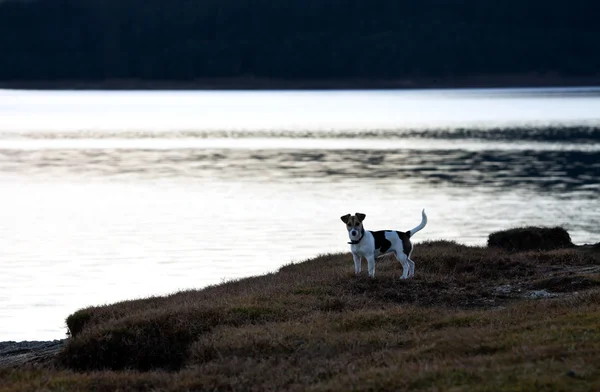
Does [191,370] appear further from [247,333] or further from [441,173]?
[441,173]

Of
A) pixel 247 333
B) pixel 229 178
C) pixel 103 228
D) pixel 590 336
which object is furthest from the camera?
pixel 229 178

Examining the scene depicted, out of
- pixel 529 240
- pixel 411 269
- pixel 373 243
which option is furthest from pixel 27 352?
pixel 529 240

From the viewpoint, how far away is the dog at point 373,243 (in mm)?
18609

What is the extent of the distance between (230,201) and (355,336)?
45.9 m

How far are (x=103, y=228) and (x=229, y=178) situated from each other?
26296 millimetres

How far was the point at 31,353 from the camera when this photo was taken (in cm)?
1900

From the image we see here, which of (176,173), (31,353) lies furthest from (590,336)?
(176,173)

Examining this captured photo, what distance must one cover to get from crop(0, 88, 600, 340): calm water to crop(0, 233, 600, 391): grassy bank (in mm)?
9428

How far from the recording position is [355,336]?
1523 centimetres

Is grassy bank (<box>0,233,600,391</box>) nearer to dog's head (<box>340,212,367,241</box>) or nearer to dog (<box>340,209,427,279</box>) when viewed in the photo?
dog (<box>340,209,427,279</box>)

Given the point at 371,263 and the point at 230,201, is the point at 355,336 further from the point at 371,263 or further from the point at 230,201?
the point at 230,201

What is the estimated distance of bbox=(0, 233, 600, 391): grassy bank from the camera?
42.0 feet

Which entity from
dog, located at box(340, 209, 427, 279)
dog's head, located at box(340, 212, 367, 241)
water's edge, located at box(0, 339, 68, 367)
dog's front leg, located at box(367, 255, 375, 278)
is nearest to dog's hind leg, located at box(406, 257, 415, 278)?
dog, located at box(340, 209, 427, 279)

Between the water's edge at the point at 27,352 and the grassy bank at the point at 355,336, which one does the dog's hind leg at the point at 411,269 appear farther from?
the water's edge at the point at 27,352
